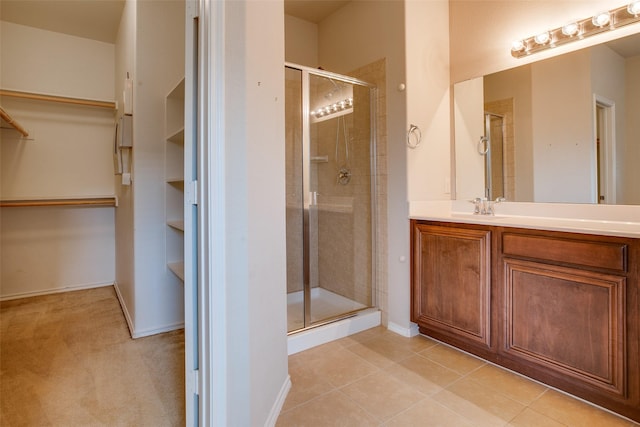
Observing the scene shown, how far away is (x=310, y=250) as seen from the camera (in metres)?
2.78

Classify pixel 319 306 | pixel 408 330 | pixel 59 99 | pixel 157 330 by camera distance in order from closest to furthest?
pixel 408 330, pixel 157 330, pixel 319 306, pixel 59 99

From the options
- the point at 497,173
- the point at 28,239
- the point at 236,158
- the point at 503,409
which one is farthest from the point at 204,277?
the point at 28,239

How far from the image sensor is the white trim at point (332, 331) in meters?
2.31

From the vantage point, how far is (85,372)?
2039 mm

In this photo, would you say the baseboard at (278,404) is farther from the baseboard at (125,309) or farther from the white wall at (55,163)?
the white wall at (55,163)

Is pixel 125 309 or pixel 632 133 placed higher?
pixel 632 133

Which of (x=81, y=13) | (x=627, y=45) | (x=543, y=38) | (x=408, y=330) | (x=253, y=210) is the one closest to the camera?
(x=253, y=210)

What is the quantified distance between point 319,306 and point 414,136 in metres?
1.53

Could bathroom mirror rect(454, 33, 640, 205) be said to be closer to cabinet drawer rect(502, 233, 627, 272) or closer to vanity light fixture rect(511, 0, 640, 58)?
vanity light fixture rect(511, 0, 640, 58)

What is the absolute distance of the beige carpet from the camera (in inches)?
64.7

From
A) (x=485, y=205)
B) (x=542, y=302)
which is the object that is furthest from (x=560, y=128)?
(x=542, y=302)

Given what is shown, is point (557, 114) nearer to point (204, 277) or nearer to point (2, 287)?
point (204, 277)

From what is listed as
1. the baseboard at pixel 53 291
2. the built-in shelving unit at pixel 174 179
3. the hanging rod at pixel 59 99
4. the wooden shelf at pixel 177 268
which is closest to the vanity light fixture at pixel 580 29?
the built-in shelving unit at pixel 174 179

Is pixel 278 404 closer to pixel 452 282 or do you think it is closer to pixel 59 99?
pixel 452 282
